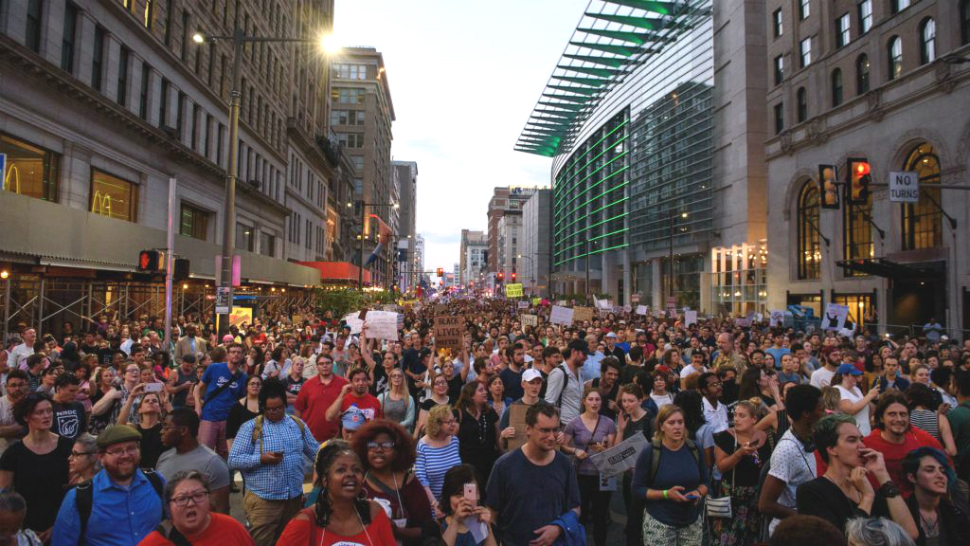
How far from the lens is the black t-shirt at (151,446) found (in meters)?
5.98

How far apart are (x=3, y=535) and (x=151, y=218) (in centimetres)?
2493

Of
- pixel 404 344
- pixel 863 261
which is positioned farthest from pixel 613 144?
pixel 404 344

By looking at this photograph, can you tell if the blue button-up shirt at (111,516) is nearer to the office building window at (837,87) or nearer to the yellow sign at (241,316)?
the yellow sign at (241,316)

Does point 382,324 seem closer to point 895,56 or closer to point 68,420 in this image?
point 68,420

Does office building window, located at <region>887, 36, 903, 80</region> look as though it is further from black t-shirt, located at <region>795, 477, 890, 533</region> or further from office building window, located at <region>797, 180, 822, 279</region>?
black t-shirt, located at <region>795, 477, 890, 533</region>

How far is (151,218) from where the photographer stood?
25.0 meters

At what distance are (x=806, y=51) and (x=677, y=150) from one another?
20.8 m

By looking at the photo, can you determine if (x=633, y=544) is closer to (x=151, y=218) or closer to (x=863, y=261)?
(x=151, y=218)

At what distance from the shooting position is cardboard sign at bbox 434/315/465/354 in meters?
11.9

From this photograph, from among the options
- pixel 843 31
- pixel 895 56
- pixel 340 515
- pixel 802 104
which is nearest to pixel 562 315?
pixel 340 515

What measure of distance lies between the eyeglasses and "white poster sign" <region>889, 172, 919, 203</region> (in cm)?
1835

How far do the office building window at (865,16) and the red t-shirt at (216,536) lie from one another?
128ft

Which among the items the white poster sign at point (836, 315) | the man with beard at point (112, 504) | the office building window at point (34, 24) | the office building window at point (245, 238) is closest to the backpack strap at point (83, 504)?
the man with beard at point (112, 504)

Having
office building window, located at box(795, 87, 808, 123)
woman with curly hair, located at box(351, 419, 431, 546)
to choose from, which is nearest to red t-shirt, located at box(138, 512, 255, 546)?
woman with curly hair, located at box(351, 419, 431, 546)
